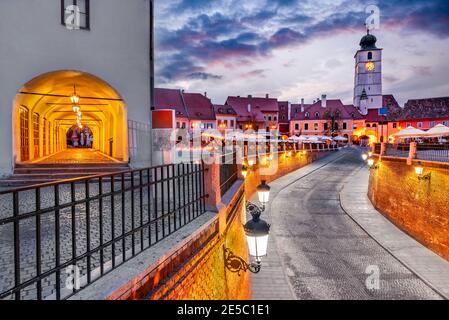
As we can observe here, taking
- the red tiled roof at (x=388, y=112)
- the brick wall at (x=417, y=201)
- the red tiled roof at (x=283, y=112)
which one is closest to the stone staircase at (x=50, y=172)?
the brick wall at (x=417, y=201)

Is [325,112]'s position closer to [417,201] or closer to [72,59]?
[417,201]

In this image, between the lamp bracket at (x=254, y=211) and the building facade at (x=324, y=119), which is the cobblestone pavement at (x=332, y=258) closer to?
the lamp bracket at (x=254, y=211)

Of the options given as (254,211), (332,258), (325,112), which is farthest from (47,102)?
(325,112)

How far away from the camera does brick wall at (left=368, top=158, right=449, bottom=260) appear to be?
15.9 m

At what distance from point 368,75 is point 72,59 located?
9820 centimetres

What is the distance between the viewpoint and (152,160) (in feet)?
50.8

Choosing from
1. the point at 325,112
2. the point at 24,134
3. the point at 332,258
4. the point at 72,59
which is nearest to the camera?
the point at 72,59

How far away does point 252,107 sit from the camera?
265 ft

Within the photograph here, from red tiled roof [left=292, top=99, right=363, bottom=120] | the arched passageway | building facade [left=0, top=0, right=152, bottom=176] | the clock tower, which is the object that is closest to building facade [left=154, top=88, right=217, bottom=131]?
red tiled roof [left=292, top=99, right=363, bottom=120]

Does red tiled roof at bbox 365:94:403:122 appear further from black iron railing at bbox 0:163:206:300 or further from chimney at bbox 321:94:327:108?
black iron railing at bbox 0:163:206:300

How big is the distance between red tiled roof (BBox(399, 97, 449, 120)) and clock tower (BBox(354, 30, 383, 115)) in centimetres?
2312

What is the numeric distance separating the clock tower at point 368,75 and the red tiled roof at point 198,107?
164ft

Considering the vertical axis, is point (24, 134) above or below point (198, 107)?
below

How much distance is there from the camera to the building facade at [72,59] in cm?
1302
